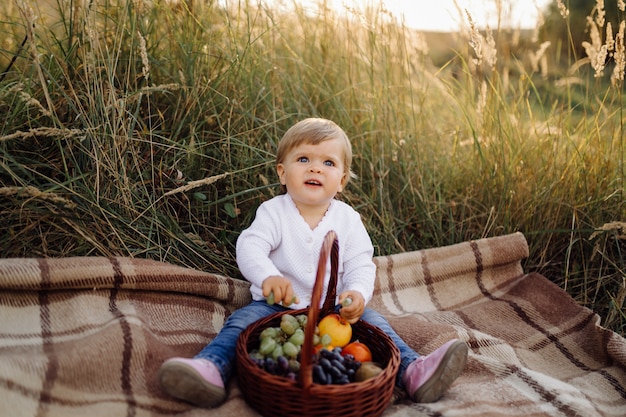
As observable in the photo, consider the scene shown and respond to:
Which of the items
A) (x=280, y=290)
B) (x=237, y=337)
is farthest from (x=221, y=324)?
(x=280, y=290)

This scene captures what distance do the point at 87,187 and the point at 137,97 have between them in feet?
1.50

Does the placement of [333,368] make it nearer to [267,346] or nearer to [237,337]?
[267,346]

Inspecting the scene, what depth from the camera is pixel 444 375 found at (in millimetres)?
1841

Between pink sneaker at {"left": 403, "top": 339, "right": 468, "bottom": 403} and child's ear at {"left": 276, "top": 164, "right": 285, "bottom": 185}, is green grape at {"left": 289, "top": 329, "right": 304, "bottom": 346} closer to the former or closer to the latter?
pink sneaker at {"left": 403, "top": 339, "right": 468, "bottom": 403}

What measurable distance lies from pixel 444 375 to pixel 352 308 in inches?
13.7

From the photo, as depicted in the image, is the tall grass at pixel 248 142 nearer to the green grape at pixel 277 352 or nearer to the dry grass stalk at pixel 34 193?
the dry grass stalk at pixel 34 193

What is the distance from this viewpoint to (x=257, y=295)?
86.3 inches

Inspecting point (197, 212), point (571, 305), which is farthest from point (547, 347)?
point (197, 212)

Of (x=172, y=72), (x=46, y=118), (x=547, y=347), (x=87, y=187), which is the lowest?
(x=547, y=347)

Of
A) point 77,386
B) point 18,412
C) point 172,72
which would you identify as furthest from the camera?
point 172,72

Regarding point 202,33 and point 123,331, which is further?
point 202,33

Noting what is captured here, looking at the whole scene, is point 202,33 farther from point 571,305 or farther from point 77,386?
point 571,305

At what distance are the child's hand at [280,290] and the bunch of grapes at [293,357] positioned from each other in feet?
0.17

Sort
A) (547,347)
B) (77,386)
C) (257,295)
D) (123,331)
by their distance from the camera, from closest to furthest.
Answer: (77,386) → (123,331) → (257,295) → (547,347)
